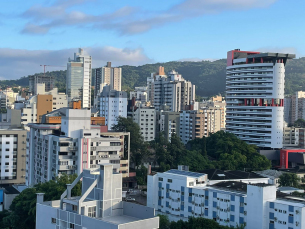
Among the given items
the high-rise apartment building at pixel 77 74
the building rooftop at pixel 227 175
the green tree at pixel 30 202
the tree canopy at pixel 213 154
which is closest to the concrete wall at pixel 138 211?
the green tree at pixel 30 202

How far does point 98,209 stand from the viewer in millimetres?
18922

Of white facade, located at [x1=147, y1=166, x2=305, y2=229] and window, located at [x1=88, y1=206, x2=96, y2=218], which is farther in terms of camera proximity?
white facade, located at [x1=147, y1=166, x2=305, y2=229]

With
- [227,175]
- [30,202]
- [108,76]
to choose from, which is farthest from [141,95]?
[30,202]

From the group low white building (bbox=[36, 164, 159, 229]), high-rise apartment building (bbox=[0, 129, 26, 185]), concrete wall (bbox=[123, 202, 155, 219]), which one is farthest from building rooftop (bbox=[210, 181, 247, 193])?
high-rise apartment building (bbox=[0, 129, 26, 185])

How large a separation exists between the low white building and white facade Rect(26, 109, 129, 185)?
18.2 m

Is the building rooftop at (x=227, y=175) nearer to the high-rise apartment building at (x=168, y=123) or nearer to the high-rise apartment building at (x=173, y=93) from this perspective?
the high-rise apartment building at (x=168, y=123)

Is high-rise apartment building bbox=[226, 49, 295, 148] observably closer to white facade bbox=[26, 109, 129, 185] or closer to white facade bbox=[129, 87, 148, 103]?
white facade bbox=[26, 109, 129, 185]

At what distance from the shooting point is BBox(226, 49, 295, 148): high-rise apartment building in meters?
55.4

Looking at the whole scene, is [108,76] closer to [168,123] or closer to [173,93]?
[173,93]

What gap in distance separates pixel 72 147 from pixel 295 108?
77.6m

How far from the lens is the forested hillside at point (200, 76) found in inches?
5714

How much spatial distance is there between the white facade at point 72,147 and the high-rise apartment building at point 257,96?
23234mm

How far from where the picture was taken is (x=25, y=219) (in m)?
31.6

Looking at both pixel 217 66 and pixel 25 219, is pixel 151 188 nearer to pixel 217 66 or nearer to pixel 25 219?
pixel 25 219
